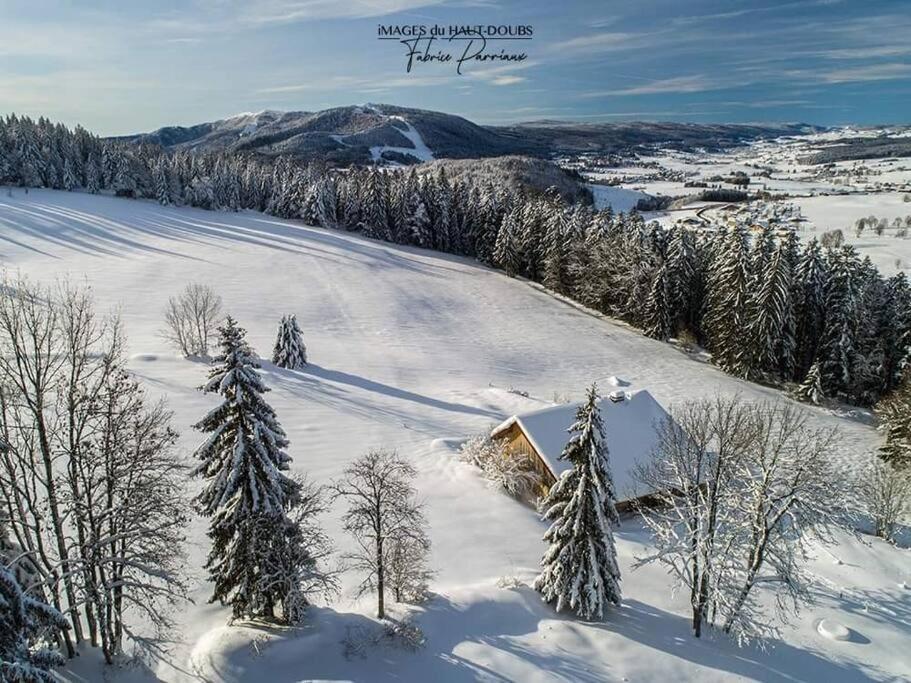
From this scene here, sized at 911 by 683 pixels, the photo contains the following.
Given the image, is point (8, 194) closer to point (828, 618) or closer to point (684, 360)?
point (684, 360)

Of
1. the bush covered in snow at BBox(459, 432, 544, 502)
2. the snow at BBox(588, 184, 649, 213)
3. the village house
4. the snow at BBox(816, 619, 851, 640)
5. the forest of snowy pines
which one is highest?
the snow at BBox(588, 184, 649, 213)

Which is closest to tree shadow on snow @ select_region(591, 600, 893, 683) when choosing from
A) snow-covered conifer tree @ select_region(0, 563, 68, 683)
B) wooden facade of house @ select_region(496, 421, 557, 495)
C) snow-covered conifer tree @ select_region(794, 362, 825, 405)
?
wooden facade of house @ select_region(496, 421, 557, 495)

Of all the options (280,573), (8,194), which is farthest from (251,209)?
(280,573)

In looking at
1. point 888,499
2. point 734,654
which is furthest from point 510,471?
point 888,499

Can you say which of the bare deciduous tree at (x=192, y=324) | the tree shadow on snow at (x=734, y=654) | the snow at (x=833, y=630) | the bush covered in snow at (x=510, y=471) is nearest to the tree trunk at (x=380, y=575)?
the tree shadow on snow at (x=734, y=654)

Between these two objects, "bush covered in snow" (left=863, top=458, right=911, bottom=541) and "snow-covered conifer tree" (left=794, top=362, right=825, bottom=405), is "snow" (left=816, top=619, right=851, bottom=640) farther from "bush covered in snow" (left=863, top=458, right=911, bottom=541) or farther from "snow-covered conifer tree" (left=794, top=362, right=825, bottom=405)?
"snow-covered conifer tree" (left=794, top=362, right=825, bottom=405)

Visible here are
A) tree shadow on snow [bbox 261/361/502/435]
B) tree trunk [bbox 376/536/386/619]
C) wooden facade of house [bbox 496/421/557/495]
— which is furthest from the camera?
tree shadow on snow [bbox 261/361/502/435]
